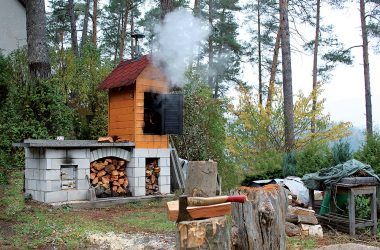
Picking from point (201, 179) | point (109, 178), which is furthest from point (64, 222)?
point (201, 179)

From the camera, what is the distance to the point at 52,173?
9.31 m

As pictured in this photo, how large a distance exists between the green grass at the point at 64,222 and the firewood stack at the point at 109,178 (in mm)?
608

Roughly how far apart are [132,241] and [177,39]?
4.98 m

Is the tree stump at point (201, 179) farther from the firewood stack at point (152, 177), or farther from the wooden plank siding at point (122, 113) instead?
the firewood stack at point (152, 177)

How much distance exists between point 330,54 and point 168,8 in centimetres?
1129

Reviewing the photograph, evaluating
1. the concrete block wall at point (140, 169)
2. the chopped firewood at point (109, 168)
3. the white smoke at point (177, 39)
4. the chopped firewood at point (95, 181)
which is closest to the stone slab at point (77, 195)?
the chopped firewood at point (95, 181)

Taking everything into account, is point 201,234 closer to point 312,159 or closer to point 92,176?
point 92,176

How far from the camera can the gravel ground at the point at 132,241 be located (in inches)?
245

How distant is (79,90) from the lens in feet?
50.1

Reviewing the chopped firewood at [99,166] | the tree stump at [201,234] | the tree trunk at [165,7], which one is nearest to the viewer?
the tree stump at [201,234]

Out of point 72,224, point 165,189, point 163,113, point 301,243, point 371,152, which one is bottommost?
point 301,243

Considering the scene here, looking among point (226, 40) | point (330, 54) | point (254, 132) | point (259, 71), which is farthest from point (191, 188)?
point (259, 71)

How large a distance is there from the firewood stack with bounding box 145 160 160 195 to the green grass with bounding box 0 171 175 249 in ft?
2.34

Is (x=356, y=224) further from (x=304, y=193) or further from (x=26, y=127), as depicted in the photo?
(x=26, y=127)
